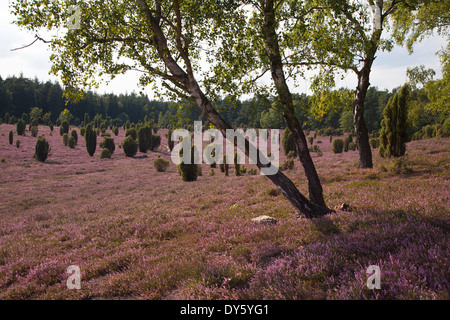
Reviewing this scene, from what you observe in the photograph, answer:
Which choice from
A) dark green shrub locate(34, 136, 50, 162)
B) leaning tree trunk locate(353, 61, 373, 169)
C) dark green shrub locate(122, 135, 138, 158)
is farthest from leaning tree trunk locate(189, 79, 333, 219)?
dark green shrub locate(122, 135, 138, 158)

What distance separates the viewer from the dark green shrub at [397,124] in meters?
17.2

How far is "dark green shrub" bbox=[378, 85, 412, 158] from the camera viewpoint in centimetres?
1723

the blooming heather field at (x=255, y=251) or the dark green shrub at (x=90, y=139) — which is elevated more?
the dark green shrub at (x=90, y=139)

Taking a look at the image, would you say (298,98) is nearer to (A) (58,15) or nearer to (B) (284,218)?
(B) (284,218)

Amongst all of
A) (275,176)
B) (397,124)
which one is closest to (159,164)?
(397,124)

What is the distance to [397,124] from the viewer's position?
17359 millimetres

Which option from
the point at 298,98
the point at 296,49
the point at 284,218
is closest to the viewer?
the point at 298,98

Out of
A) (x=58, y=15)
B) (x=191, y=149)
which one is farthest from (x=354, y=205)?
(x=191, y=149)

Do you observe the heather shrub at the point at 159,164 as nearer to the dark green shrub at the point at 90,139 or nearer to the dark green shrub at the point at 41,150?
the dark green shrub at the point at 41,150

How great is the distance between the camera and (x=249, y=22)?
7.78m

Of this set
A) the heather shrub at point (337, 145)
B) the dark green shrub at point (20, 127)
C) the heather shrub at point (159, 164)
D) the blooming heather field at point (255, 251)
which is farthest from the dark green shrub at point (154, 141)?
the blooming heather field at point (255, 251)

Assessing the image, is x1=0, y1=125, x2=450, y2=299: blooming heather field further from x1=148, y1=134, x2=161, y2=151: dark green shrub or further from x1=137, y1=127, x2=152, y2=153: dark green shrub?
x1=148, y1=134, x2=161, y2=151: dark green shrub

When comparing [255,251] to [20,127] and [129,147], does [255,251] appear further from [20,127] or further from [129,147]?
[20,127]
